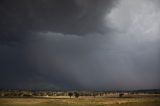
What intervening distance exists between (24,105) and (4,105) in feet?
14.5

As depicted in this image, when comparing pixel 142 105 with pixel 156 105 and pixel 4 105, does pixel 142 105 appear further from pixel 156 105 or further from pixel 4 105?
pixel 4 105

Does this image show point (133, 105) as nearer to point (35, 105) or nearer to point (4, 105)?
point (35, 105)

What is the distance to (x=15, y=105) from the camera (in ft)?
188

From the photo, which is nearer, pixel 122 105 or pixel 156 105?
pixel 156 105

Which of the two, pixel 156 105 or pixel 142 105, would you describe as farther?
pixel 142 105

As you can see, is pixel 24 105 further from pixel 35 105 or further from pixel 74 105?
pixel 74 105

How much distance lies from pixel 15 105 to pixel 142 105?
74.3 ft

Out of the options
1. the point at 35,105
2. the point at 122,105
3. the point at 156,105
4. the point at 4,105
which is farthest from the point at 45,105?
the point at 156,105

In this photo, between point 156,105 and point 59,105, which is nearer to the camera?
point 156,105

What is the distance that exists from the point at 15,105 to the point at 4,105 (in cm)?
285

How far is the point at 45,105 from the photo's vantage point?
2213 inches

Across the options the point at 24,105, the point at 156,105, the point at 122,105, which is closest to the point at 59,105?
the point at 24,105

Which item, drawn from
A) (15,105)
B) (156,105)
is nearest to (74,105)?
(15,105)

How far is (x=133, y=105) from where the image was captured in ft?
184
